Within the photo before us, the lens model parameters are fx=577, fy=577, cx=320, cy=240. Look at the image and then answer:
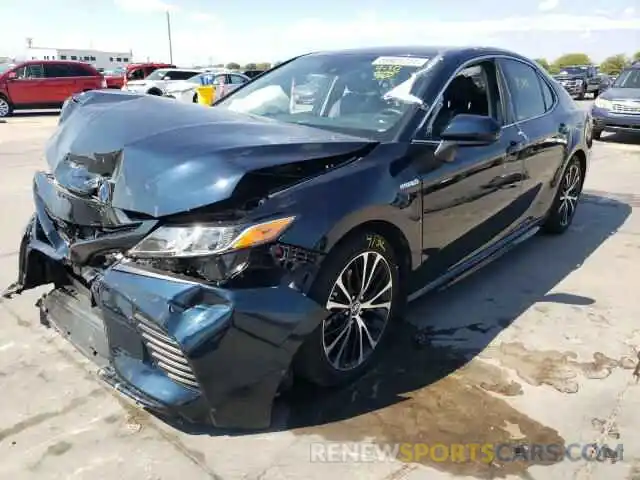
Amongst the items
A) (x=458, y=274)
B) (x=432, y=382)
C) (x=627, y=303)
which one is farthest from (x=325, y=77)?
(x=627, y=303)

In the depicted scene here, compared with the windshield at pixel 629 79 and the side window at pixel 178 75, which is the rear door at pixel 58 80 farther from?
the windshield at pixel 629 79

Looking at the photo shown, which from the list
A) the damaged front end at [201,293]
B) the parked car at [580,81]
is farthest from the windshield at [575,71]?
the damaged front end at [201,293]

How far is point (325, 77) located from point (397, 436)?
2262 millimetres

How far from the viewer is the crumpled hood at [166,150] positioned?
227 cm

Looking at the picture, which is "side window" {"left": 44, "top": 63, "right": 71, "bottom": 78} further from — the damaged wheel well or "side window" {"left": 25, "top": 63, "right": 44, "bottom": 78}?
the damaged wheel well

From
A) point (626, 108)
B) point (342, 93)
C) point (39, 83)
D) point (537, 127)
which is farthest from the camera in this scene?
point (39, 83)

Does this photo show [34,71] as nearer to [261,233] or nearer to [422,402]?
[261,233]

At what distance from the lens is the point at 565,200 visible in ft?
17.4

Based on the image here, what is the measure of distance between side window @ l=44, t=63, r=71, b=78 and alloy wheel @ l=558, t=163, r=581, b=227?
60.6ft

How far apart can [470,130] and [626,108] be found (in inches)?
413

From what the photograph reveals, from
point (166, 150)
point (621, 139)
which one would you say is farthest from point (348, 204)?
point (621, 139)

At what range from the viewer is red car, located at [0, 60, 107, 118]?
734 inches

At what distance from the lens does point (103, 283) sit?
231 centimetres

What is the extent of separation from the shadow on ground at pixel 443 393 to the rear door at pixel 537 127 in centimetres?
80
